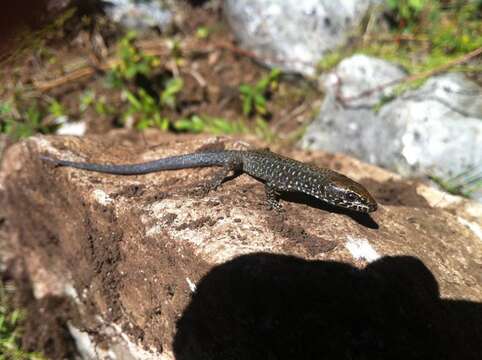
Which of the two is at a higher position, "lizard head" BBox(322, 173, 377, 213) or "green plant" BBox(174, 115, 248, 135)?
"lizard head" BBox(322, 173, 377, 213)

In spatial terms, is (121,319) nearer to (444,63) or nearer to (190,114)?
(190,114)

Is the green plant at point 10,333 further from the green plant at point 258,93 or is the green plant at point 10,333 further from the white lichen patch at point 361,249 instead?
the green plant at point 258,93

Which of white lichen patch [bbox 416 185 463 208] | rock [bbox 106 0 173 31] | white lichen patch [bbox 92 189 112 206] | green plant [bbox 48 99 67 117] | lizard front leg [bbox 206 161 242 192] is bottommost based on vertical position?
white lichen patch [bbox 416 185 463 208]

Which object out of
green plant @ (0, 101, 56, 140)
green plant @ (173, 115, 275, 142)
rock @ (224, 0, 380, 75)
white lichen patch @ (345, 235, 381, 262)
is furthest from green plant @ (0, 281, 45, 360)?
rock @ (224, 0, 380, 75)

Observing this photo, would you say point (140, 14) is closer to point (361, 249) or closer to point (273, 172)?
point (273, 172)

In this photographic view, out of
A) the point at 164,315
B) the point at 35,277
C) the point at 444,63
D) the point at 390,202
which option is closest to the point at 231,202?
the point at 164,315

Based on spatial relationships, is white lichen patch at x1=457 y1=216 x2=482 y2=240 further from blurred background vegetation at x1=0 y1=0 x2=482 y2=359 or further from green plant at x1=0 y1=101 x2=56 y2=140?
green plant at x1=0 y1=101 x2=56 y2=140
